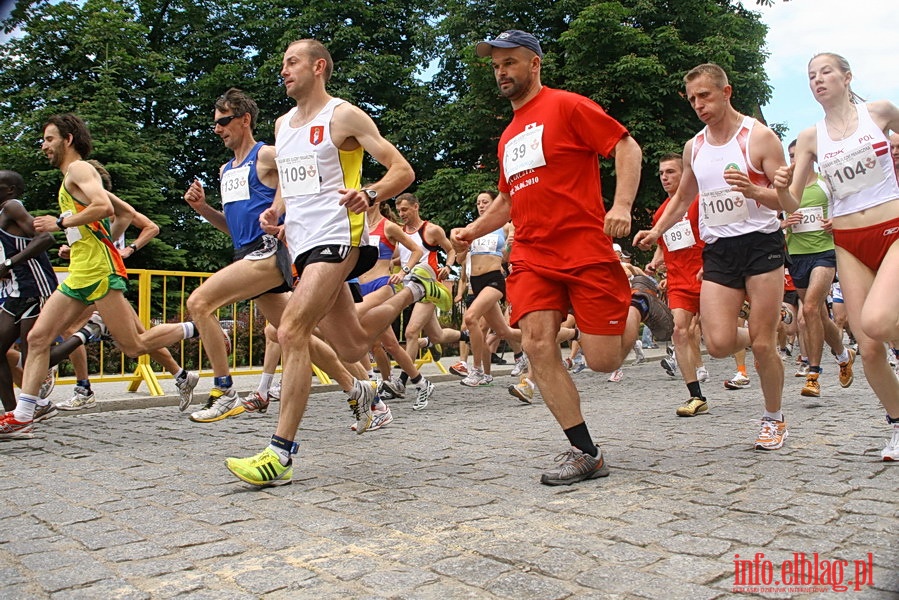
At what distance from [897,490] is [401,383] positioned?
265 inches

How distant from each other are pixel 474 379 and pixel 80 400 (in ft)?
15.6

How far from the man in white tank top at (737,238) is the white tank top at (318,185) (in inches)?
72.2

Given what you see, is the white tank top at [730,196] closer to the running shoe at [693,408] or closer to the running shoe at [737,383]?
the running shoe at [693,408]

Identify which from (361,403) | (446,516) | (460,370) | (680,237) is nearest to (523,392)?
(680,237)

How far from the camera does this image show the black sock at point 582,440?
15.1 ft

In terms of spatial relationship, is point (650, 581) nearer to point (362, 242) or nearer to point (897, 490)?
point (897, 490)

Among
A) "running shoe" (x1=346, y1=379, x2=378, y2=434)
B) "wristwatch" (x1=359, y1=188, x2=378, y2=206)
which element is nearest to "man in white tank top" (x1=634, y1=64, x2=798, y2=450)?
"wristwatch" (x1=359, y1=188, x2=378, y2=206)

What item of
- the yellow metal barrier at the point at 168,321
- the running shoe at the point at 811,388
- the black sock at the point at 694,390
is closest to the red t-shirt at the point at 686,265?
the black sock at the point at 694,390

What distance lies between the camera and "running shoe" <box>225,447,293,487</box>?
4.41m

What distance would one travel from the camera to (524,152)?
191 inches

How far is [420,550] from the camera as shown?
324cm

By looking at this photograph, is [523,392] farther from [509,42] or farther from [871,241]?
[509,42]

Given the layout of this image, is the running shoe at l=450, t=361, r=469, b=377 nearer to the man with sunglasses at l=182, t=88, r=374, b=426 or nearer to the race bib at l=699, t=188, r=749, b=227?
the man with sunglasses at l=182, t=88, r=374, b=426

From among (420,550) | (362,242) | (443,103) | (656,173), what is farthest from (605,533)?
(443,103)
